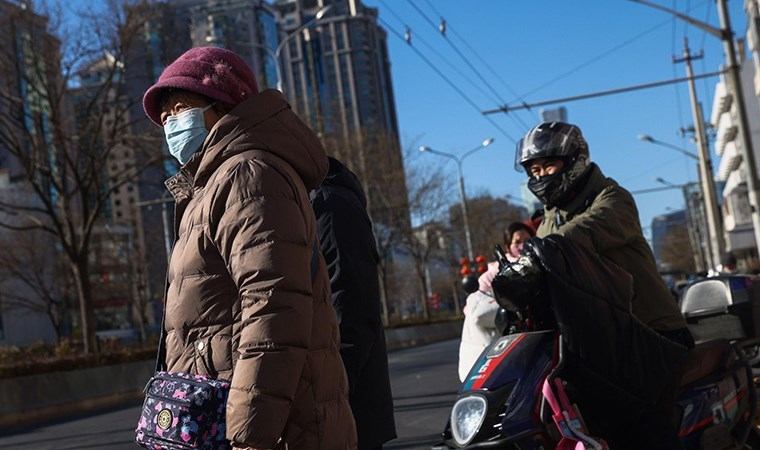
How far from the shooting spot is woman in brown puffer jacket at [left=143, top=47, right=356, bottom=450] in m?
2.38

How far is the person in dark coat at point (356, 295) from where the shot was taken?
11.2 ft

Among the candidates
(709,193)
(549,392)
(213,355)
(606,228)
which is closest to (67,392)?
(606,228)

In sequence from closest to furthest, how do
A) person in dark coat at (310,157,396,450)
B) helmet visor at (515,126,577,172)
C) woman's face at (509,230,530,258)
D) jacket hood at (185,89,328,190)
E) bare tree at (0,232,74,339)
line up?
1. jacket hood at (185,89,328,190)
2. person in dark coat at (310,157,396,450)
3. helmet visor at (515,126,577,172)
4. woman's face at (509,230,530,258)
5. bare tree at (0,232,74,339)

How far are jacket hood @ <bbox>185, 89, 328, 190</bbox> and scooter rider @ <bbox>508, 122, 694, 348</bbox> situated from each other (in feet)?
5.33

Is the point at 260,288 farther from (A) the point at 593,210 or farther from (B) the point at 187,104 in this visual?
(A) the point at 593,210

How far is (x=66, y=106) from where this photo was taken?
84.0ft

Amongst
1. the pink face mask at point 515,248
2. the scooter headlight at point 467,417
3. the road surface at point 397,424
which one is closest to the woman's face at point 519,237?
the pink face mask at point 515,248

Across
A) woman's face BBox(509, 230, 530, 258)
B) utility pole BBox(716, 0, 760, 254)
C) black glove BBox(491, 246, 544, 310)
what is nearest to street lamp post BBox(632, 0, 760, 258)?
utility pole BBox(716, 0, 760, 254)

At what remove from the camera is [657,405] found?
3.93 meters

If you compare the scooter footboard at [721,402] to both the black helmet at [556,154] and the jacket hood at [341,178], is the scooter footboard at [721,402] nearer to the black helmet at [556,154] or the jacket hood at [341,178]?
the black helmet at [556,154]

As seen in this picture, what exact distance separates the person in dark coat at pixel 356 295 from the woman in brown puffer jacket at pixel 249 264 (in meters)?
0.68

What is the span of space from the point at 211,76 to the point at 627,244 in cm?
218

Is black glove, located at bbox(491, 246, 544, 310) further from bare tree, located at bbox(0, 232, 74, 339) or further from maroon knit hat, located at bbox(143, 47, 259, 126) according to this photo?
bare tree, located at bbox(0, 232, 74, 339)

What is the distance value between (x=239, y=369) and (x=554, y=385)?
1530mm
